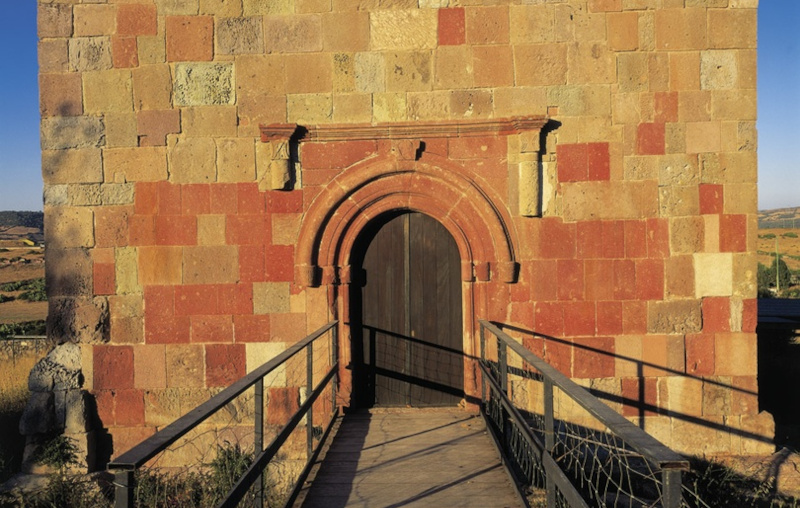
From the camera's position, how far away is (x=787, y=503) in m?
5.66

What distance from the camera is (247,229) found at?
6.34 metres

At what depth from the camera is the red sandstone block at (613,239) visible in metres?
6.21

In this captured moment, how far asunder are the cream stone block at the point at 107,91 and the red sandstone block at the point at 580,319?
526 centimetres

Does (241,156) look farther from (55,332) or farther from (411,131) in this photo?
(55,332)

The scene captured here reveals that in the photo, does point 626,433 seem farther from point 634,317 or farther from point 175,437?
point 634,317

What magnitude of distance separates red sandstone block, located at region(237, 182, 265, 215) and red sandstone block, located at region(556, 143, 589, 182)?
327cm

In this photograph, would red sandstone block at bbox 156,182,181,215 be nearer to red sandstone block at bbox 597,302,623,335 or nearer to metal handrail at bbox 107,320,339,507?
metal handrail at bbox 107,320,339,507

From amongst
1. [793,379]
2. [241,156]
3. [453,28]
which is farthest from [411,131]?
[793,379]

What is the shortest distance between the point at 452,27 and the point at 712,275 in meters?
3.85

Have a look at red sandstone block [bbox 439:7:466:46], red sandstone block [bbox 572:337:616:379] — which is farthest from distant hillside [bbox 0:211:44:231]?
red sandstone block [bbox 572:337:616:379]

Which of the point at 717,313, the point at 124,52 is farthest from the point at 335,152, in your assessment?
the point at 717,313

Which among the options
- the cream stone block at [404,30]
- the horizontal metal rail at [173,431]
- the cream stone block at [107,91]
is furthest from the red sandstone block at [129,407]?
the cream stone block at [404,30]

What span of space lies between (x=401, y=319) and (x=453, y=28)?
10.6 feet

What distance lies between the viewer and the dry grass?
6699 mm
